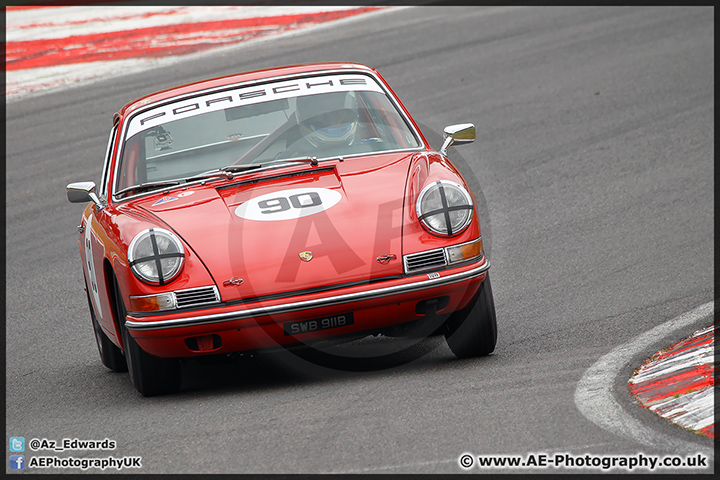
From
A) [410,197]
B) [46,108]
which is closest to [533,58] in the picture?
[46,108]

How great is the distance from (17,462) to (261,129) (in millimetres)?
2387

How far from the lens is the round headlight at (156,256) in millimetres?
4312

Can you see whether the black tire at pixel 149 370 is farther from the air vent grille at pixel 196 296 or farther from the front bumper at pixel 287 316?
the air vent grille at pixel 196 296

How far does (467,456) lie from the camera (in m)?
3.27

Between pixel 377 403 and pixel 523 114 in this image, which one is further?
pixel 523 114

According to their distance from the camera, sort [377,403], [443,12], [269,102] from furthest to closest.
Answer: [443,12]
[269,102]
[377,403]

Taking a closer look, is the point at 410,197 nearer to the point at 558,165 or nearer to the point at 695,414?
the point at 695,414

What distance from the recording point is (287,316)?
14.0 feet

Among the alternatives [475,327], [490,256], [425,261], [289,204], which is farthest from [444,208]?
[490,256]

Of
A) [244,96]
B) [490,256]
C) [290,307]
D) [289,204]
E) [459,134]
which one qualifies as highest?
[244,96]

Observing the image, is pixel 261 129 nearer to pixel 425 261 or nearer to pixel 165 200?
pixel 165 200

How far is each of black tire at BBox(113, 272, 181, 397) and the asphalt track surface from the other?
0.26 feet

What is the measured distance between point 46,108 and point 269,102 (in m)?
8.56

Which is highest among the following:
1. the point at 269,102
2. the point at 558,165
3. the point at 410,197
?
the point at 269,102
